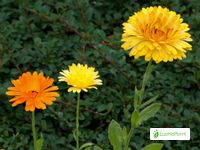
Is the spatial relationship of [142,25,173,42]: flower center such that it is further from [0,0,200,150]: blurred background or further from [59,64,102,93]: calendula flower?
[0,0,200,150]: blurred background

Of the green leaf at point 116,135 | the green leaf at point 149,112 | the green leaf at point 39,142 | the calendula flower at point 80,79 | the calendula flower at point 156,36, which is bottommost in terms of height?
the green leaf at point 39,142

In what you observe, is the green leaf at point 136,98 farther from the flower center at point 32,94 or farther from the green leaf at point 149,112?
the flower center at point 32,94

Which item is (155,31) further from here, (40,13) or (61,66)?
(40,13)

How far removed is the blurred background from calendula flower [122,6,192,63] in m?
0.67

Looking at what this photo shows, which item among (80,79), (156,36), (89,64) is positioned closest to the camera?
(156,36)

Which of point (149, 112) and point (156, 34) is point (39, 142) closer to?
point (149, 112)

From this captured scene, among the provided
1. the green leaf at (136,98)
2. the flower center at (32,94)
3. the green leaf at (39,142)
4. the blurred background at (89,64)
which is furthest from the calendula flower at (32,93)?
the blurred background at (89,64)

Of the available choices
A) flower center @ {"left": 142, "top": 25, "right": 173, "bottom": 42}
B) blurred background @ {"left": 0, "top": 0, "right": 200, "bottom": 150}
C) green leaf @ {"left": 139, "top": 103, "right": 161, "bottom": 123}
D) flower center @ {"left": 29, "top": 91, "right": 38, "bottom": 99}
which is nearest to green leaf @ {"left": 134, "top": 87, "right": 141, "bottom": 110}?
green leaf @ {"left": 139, "top": 103, "right": 161, "bottom": 123}

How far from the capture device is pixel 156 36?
1543mm

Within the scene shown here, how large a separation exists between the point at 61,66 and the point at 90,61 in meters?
0.16

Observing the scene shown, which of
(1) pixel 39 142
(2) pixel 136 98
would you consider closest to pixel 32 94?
(1) pixel 39 142

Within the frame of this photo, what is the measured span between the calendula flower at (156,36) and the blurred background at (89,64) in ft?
2.19

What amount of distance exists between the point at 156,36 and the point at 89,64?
38.6 inches

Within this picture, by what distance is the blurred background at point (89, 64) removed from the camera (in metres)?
2.31
